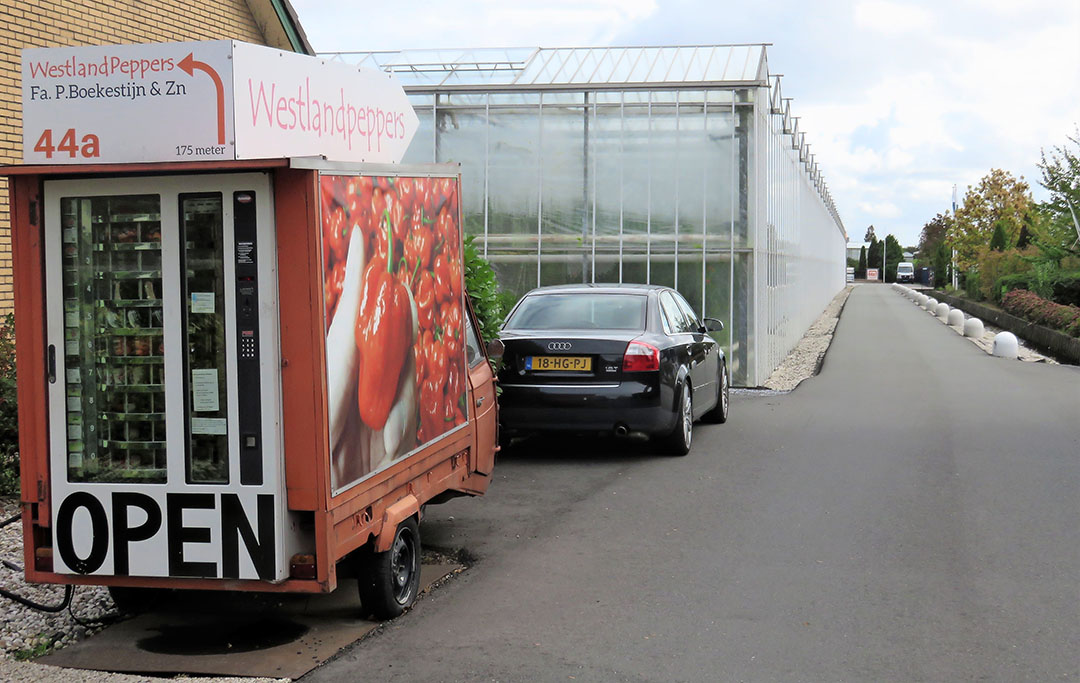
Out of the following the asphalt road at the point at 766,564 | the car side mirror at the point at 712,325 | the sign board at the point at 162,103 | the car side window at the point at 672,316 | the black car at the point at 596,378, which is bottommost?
the asphalt road at the point at 766,564

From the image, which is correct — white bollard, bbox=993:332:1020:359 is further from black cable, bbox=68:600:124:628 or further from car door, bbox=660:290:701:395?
black cable, bbox=68:600:124:628

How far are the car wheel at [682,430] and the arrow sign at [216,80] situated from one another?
637cm

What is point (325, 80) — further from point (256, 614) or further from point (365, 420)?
point (256, 614)

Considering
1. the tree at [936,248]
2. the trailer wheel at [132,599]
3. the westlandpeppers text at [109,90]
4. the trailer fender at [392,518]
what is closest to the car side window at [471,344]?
the trailer fender at [392,518]

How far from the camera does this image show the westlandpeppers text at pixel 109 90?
477cm

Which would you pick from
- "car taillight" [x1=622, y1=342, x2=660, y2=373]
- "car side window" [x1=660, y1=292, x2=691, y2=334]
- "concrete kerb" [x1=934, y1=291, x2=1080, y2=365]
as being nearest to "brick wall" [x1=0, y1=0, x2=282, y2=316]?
"car taillight" [x1=622, y1=342, x2=660, y2=373]

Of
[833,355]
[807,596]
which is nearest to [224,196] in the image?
[807,596]

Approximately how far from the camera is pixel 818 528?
7672mm

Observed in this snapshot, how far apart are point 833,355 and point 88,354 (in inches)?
809

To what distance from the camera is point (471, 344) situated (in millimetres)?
7480

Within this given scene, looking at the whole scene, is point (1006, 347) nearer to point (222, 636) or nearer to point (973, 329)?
point (973, 329)

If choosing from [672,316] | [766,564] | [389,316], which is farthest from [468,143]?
[389,316]

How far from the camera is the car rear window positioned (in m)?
10.7

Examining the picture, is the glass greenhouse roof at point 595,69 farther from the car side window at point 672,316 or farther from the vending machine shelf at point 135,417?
the vending machine shelf at point 135,417
